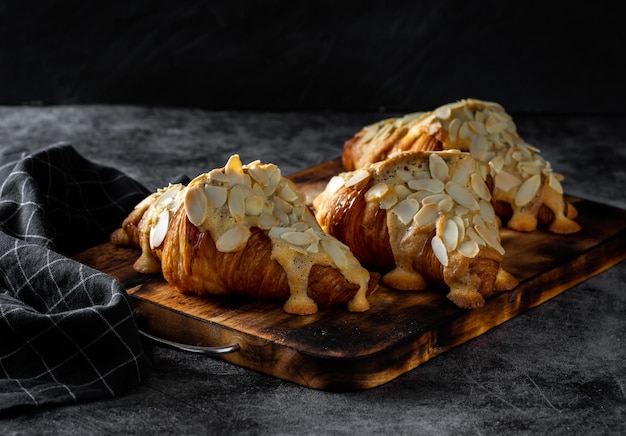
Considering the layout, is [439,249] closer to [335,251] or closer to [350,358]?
[335,251]

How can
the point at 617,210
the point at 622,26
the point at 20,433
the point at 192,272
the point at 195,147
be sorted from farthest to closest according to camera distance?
the point at 622,26 < the point at 195,147 < the point at 617,210 < the point at 192,272 < the point at 20,433

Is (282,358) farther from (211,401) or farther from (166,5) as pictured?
(166,5)

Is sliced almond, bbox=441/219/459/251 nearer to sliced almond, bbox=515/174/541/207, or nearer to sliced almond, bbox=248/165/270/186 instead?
sliced almond, bbox=248/165/270/186

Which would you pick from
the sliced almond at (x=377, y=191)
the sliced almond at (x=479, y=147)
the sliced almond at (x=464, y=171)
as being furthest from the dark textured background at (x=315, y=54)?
the sliced almond at (x=377, y=191)

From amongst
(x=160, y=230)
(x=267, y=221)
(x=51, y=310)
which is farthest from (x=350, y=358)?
(x=51, y=310)

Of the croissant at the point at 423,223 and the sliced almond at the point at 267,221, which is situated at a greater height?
the sliced almond at the point at 267,221

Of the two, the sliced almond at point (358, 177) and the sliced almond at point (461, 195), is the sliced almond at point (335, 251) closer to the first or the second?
the sliced almond at point (358, 177)

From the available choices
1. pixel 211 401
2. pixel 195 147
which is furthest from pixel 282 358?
pixel 195 147
